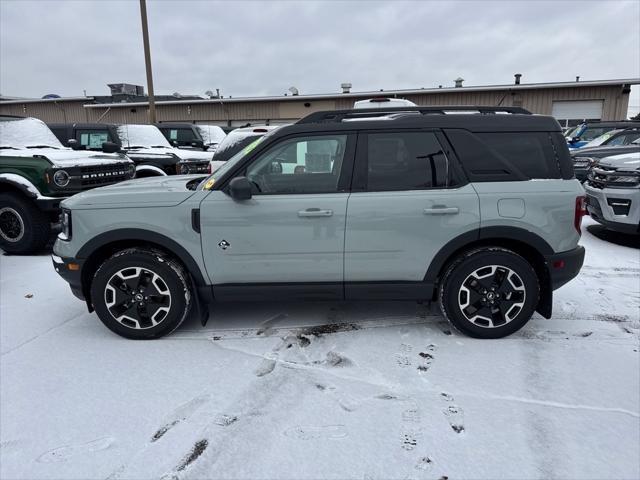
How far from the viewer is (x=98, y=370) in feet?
10.4

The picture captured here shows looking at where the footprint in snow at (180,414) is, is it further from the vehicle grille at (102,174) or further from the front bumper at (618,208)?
the front bumper at (618,208)

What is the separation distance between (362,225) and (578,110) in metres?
23.6

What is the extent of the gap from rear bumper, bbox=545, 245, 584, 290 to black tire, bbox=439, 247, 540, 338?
0.49 ft

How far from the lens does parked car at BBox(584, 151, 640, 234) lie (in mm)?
6270

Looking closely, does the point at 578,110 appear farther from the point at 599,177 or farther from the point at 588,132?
the point at 599,177

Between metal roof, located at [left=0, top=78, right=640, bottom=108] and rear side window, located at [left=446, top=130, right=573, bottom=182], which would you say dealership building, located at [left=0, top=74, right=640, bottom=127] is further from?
rear side window, located at [left=446, top=130, right=573, bottom=182]

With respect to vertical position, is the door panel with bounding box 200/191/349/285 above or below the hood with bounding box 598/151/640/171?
below

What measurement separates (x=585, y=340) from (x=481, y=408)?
152 centimetres

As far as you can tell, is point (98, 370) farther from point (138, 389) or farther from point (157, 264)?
point (157, 264)

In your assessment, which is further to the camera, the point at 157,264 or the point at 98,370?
the point at 157,264

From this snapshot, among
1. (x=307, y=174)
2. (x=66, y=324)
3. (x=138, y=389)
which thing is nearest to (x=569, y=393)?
(x=307, y=174)

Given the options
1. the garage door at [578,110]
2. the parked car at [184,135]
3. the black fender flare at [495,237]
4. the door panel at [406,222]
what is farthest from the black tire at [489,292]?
the garage door at [578,110]

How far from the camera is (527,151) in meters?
3.44

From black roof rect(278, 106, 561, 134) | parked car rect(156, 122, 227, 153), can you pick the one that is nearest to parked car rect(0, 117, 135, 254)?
black roof rect(278, 106, 561, 134)
